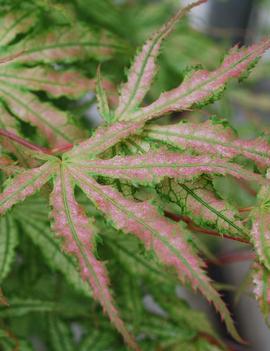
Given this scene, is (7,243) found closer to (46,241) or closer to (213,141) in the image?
(46,241)

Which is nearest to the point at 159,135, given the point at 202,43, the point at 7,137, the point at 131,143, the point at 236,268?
the point at 131,143

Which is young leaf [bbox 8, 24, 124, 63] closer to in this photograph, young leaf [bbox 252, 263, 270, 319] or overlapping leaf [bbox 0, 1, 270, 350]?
overlapping leaf [bbox 0, 1, 270, 350]

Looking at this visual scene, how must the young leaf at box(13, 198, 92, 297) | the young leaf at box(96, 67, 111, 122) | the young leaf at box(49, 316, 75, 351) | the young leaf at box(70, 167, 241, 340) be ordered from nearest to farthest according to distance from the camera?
the young leaf at box(70, 167, 241, 340) < the young leaf at box(96, 67, 111, 122) < the young leaf at box(13, 198, 92, 297) < the young leaf at box(49, 316, 75, 351)

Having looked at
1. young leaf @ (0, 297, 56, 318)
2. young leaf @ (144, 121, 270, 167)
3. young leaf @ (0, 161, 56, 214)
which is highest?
young leaf @ (144, 121, 270, 167)

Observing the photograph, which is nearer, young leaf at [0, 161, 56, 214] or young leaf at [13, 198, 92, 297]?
young leaf at [0, 161, 56, 214]

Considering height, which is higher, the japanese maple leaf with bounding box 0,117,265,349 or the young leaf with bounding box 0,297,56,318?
the japanese maple leaf with bounding box 0,117,265,349

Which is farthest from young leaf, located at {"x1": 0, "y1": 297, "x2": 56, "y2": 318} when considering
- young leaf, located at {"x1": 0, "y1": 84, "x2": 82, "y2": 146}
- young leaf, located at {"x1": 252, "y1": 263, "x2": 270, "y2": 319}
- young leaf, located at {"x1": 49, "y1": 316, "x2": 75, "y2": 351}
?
young leaf, located at {"x1": 252, "y1": 263, "x2": 270, "y2": 319}
